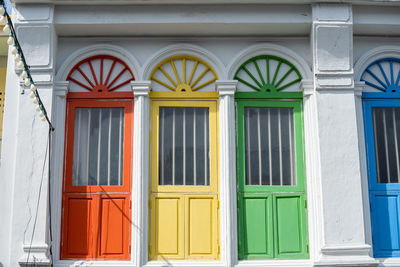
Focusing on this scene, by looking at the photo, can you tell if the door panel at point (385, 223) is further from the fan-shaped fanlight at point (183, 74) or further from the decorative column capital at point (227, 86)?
the fan-shaped fanlight at point (183, 74)

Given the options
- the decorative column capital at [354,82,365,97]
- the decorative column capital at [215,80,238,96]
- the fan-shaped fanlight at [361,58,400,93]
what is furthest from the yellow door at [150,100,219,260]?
the fan-shaped fanlight at [361,58,400,93]

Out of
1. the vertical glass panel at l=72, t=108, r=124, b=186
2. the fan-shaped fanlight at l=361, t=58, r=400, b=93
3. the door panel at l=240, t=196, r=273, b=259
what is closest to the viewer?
the door panel at l=240, t=196, r=273, b=259

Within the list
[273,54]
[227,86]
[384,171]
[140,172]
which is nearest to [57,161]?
[140,172]

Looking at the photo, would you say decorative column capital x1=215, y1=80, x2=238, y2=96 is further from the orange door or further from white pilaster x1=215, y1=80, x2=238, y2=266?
the orange door

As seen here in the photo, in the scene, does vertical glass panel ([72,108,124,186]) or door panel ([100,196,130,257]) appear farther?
vertical glass panel ([72,108,124,186])

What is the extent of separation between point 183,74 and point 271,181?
7.09 ft

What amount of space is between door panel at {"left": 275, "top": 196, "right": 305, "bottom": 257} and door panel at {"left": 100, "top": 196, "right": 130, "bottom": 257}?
7.42 feet

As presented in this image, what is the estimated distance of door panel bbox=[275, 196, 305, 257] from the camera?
7543 mm

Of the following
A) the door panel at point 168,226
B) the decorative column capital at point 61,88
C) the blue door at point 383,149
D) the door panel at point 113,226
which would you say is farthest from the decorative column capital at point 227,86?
the decorative column capital at point 61,88

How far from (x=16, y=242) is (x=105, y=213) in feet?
4.26

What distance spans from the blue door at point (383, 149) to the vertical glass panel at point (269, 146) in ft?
3.99

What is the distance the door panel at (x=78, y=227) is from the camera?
7539mm

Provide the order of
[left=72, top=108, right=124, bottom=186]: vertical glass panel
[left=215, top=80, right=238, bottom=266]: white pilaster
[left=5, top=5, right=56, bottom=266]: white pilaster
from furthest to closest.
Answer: [left=72, top=108, right=124, bottom=186]: vertical glass panel → [left=215, top=80, right=238, bottom=266]: white pilaster → [left=5, top=5, right=56, bottom=266]: white pilaster

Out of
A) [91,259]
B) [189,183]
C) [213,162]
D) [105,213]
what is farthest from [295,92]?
[91,259]
